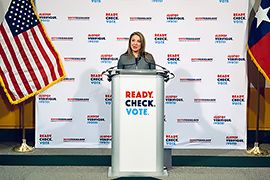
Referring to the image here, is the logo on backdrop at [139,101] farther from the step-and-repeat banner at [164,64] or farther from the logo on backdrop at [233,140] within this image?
the logo on backdrop at [233,140]

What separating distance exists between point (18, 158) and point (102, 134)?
1.18 m

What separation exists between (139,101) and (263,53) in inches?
74.5

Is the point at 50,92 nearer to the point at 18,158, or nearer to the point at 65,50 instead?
the point at 65,50

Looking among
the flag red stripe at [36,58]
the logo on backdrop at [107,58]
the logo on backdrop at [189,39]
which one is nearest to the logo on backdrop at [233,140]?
the logo on backdrop at [189,39]

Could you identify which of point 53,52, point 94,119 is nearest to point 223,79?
point 94,119

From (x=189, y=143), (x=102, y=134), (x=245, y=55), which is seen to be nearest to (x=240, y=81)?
(x=245, y=55)

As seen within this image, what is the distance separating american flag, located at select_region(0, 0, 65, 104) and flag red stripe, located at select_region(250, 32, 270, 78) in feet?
8.59

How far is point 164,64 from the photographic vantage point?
470cm

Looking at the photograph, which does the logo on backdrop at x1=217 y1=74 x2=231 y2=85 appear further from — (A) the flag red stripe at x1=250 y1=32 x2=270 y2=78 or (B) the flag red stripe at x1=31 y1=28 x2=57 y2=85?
(B) the flag red stripe at x1=31 y1=28 x2=57 y2=85

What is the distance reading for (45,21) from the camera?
4668 mm

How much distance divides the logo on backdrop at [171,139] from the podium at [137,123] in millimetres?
1236

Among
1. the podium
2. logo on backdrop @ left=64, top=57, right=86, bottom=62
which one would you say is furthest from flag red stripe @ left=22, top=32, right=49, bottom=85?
the podium

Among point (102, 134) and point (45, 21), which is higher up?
point (45, 21)

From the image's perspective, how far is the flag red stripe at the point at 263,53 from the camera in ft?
13.9
